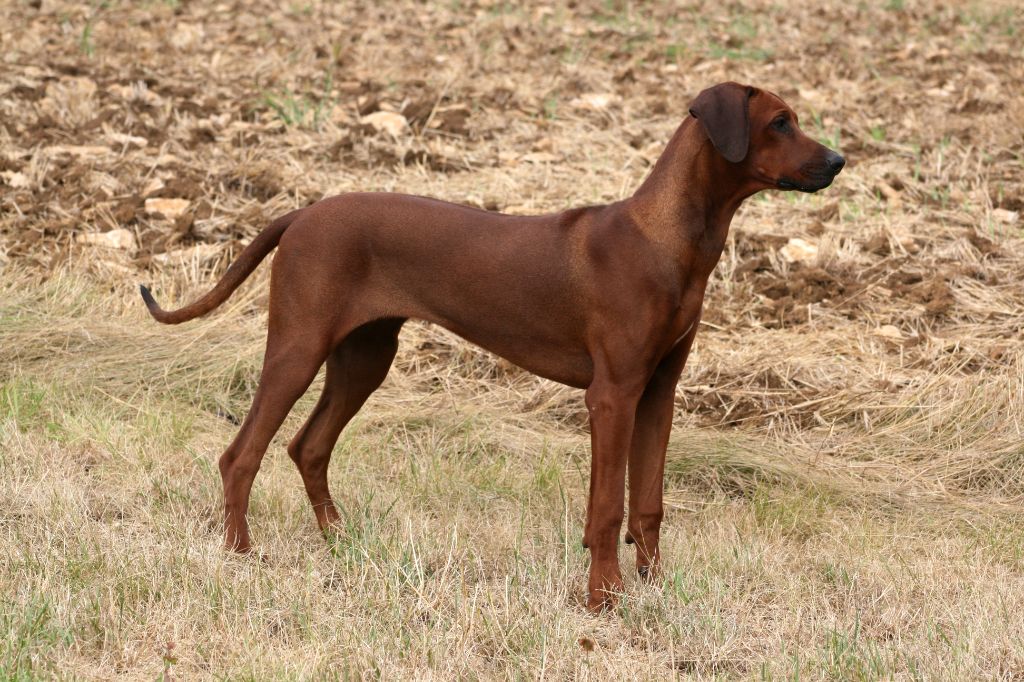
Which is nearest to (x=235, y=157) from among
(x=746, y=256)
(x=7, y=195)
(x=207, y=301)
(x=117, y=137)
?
(x=117, y=137)

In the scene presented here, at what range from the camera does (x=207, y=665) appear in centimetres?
365

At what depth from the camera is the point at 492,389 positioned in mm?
6195

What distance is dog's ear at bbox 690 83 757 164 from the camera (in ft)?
12.8

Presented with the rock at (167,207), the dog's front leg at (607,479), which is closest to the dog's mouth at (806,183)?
the dog's front leg at (607,479)

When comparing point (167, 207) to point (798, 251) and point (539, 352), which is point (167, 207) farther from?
point (539, 352)

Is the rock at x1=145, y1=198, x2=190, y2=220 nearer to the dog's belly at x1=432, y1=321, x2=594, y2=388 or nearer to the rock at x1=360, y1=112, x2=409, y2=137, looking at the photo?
the rock at x1=360, y1=112, x2=409, y2=137

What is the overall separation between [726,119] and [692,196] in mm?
279

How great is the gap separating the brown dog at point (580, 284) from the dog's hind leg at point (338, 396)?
5cm

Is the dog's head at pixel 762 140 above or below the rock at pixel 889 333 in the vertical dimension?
above

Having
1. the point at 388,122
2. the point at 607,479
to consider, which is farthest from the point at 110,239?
the point at 607,479

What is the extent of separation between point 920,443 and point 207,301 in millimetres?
3073

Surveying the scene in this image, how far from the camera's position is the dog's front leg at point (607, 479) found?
13.3 ft

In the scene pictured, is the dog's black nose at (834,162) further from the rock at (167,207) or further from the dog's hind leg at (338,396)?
the rock at (167,207)

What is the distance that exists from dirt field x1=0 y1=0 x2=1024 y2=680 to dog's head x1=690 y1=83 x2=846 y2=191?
4.32 feet
